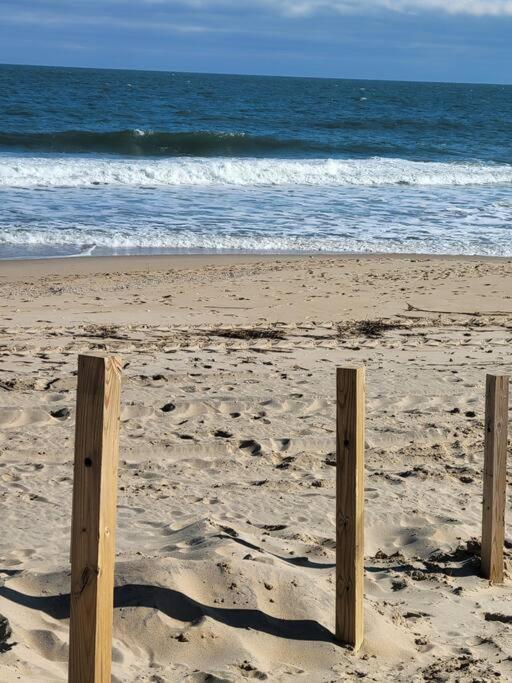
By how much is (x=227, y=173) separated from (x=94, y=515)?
22.1 metres

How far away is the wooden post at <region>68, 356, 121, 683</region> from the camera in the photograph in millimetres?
2293

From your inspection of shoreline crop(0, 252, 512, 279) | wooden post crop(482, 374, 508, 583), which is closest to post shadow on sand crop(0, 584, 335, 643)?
wooden post crop(482, 374, 508, 583)

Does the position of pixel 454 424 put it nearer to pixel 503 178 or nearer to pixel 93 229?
pixel 93 229

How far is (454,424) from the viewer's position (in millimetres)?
6238

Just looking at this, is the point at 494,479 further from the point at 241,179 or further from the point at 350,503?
the point at 241,179

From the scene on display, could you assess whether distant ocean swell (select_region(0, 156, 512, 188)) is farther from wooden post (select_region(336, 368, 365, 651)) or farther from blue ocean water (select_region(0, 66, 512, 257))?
wooden post (select_region(336, 368, 365, 651))

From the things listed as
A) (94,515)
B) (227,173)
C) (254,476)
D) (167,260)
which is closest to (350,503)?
(94,515)

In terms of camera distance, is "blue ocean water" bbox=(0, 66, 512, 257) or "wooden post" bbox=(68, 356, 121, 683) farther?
"blue ocean water" bbox=(0, 66, 512, 257)

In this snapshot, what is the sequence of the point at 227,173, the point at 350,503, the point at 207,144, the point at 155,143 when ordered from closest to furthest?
1. the point at 350,503
2. the point at 227,173
3. the point at 155,143
4. the point at 207,144

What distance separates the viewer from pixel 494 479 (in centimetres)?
399

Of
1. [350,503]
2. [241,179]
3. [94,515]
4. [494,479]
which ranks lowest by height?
[494,479]

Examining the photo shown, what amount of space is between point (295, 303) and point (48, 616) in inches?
280

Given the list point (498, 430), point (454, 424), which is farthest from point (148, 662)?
point (454, 424)

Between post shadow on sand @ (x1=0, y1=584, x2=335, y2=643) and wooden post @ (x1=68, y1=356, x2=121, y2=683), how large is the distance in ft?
3.43
